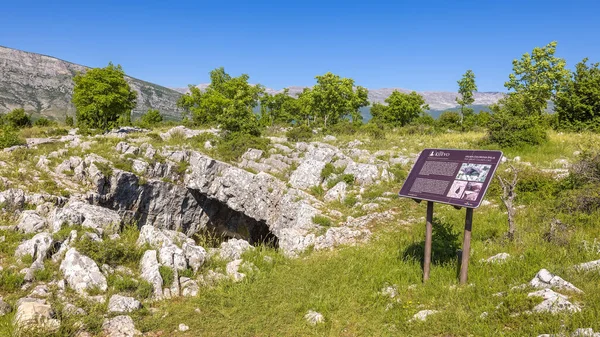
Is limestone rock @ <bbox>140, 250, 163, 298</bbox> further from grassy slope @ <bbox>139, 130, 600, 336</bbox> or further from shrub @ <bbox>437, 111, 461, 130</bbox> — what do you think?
shrub @ <bbox>437, 111, 461, 130</bbox>

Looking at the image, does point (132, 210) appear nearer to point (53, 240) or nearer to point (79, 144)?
point (79, 144)

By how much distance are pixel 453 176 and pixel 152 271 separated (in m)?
7.89

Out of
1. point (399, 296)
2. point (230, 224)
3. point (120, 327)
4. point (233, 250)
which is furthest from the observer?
point (230, 224)

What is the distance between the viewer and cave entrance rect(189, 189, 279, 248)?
2330 cm

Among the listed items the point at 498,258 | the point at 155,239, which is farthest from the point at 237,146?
the point at 498,258

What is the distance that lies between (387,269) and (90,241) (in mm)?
8247

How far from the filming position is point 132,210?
62.2 ft

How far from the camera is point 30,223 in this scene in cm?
1053

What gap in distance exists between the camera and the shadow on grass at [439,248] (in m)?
9.64

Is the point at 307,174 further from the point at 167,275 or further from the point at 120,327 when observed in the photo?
the point at 120,327

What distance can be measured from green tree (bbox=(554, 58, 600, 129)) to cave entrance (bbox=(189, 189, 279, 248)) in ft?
83.0

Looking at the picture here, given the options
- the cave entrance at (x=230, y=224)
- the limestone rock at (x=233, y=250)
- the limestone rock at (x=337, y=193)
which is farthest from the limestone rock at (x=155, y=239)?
the cave entrance at (x=230, y=224)

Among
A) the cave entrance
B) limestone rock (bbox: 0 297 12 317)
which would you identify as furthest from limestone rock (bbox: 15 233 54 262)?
the cave entrance

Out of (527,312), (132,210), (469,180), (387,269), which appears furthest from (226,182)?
Answer: (527,312)
